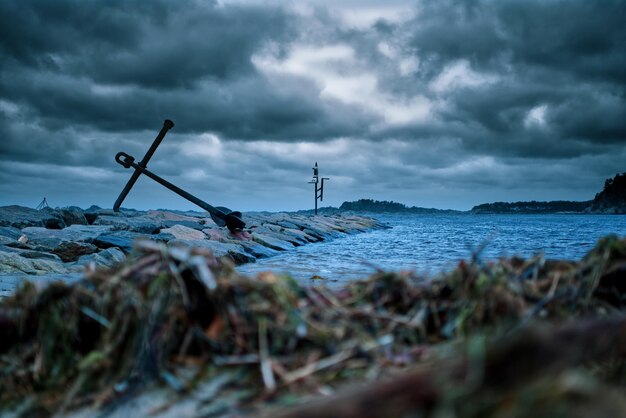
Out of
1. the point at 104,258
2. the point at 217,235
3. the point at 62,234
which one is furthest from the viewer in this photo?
the point at 217,235

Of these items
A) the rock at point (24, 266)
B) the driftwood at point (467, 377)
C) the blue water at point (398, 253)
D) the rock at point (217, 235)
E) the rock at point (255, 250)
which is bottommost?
the blue water at point (398, 253)

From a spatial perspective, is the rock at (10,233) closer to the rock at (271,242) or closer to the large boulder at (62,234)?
the large boulder at (62,234)

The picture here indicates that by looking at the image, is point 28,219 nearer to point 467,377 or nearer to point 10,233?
point 10,233

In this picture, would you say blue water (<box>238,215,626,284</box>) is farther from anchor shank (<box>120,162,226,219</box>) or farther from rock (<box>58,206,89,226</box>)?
rock (<box>58,206,89,226</box>)

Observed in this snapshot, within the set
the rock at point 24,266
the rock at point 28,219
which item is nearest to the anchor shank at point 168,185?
the rock at point 28,219

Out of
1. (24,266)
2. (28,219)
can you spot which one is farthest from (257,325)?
(28,219)

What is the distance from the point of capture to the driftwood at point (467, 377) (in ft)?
1.96

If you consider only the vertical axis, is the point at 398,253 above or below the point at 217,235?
below

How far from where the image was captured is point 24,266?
6551 millimetres

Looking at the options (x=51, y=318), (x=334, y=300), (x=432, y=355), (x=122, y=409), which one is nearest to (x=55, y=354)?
(x=51, y=318)

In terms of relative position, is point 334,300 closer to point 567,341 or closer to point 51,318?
point 567,341

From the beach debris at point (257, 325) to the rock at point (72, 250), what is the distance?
8218 millimetres

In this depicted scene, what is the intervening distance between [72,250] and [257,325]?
951cm

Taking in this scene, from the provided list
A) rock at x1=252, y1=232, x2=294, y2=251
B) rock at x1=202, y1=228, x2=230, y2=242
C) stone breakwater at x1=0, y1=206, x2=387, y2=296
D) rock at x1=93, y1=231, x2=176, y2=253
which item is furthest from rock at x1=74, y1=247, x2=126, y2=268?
rock at x1=252, y1=232, x2=294, y2=251
